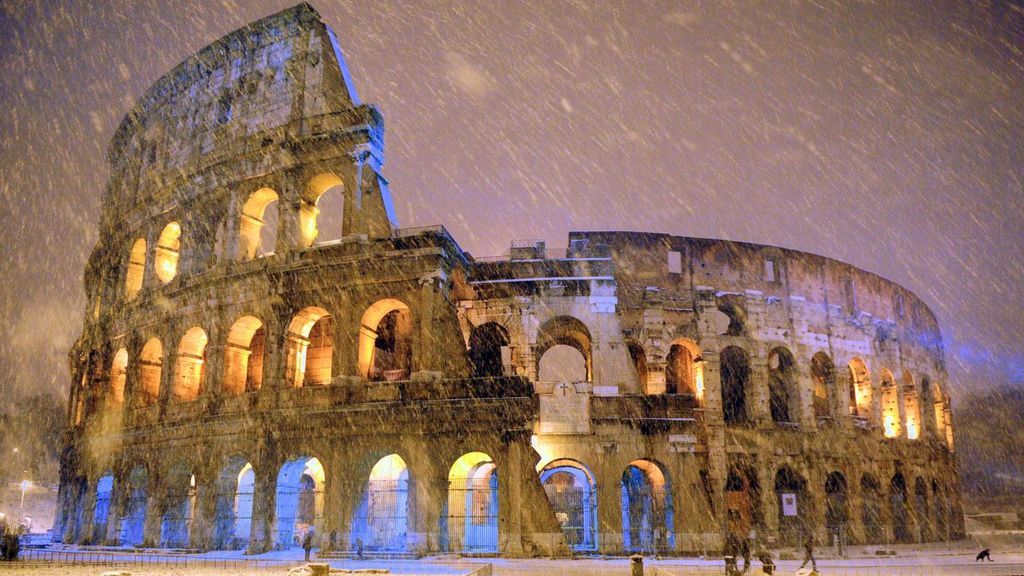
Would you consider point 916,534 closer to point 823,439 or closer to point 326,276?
point 823,439

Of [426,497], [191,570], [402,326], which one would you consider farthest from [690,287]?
[191,570]

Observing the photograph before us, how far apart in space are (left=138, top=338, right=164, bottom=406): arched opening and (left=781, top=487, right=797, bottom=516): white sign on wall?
20.3 meters

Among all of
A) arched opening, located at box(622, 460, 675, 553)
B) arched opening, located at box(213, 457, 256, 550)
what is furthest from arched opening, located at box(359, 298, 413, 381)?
arched opening, located at box(622, 460, 675, 553)

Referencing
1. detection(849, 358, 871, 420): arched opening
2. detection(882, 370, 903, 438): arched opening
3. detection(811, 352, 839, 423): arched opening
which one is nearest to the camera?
detection(811, 352, 839, 423): arched opening

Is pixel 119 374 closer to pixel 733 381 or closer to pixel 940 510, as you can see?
pixel 733 381

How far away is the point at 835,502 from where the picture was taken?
90.7 ft

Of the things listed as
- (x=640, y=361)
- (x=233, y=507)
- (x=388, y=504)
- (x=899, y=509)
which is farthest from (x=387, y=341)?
(x=899, y=509)

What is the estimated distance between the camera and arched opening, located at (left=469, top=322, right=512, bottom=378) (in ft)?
81.8

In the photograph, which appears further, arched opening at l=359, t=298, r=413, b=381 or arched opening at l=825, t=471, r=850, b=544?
arched opening at l=825, t=471, r=850, b=544

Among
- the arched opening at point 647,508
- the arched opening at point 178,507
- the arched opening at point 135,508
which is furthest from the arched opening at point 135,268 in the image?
the arched opening at point 647,508

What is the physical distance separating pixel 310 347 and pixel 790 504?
15931 mm

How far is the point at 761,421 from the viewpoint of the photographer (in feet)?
84.1

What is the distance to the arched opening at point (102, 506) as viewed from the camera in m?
24.7

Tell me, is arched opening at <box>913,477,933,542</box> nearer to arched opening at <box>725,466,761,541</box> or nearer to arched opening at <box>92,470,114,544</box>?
arched opening at <box>725,466,761,541</box>
